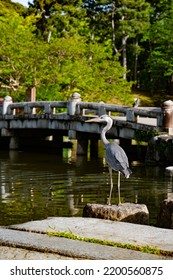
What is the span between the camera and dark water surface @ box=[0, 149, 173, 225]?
35.5ft

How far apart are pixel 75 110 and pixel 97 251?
654 inches

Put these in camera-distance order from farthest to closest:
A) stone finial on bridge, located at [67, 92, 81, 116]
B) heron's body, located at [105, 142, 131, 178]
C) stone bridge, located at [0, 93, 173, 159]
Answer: stone finial on bridge, located at [67, 92, 81, 116] → stone bridge, located at [0, 93, 173, 159] → heron's body, located at [105, 142, 131, 178]

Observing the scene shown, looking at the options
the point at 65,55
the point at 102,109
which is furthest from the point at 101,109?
the point at 65,55

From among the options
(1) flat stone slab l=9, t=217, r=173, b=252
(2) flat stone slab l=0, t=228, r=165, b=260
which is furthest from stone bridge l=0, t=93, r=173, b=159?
(2) flat stone slab l=0, t=228, r=165, b=260

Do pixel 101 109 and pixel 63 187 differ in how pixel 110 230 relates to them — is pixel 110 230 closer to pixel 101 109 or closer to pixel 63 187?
pixel 63 187

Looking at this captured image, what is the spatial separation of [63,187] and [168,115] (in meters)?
5.24

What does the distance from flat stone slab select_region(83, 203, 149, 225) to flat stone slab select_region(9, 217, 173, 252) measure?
1.05ft

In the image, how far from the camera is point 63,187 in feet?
46.3

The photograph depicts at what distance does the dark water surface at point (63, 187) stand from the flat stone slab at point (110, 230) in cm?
236

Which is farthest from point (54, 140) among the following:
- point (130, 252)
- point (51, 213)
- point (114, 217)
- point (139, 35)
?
point (139, 35)

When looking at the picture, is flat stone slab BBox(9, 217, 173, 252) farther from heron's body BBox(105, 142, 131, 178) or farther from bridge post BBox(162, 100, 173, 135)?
bridge post BBox(162, 100, 173, 135)

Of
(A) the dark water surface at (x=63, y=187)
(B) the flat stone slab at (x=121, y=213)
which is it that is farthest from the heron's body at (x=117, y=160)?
(A) the dark water surface at (x=63, y=187)

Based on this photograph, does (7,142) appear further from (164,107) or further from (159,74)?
(159,74)

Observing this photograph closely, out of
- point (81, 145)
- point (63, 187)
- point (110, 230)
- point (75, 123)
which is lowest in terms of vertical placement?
point (63, 187)
